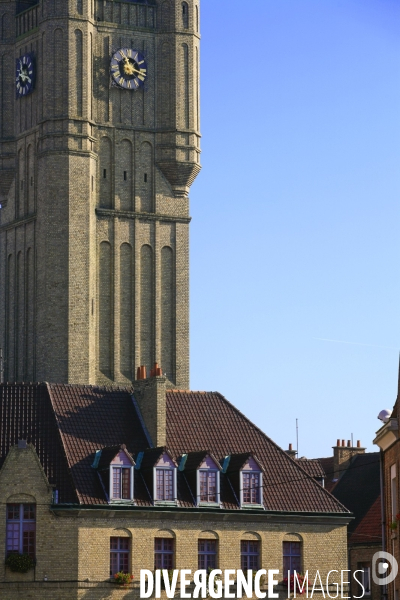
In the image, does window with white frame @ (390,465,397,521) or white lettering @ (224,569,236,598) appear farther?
white lettering @ (224,569,236,598)

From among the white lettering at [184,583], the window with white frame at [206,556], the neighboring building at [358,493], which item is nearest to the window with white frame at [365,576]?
the neighboring building at [358,493]

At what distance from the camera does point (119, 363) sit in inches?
4537

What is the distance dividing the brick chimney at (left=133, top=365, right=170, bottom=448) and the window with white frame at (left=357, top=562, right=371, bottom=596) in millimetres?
15235

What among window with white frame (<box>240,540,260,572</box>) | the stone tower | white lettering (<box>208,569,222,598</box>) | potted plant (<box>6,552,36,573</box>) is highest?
the stone tower

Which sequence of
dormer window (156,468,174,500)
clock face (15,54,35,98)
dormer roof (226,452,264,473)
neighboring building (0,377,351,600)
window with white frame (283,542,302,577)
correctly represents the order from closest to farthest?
neighboring building (0,377,351,600) < dormer window (156,468,174,500) < dormer roof (226,452,264,473) < window with white frame (283,542,302,577) < clock face (15,54,35,98)

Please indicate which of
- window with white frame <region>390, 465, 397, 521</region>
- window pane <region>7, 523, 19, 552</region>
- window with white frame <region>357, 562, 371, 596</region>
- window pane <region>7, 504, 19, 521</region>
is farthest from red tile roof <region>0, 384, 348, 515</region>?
window with white frame <region>357, 562, 371, 596</region>

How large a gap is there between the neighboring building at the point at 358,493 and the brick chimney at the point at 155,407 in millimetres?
7309

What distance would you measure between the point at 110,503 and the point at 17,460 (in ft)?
13.1

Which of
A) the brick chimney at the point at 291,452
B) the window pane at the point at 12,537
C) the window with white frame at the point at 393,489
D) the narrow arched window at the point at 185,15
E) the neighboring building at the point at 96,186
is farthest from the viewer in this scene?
the narrow arched window at the point at 185,15

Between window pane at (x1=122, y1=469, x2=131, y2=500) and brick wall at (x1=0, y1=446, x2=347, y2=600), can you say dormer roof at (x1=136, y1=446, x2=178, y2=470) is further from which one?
brick wall at (x1=0, y1=446, x2=347, y2=600)

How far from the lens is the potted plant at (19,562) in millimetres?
75062

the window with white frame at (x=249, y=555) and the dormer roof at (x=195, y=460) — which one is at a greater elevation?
the dormer roof at (x=195, y=460)

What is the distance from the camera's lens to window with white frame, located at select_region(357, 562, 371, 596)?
301 feet

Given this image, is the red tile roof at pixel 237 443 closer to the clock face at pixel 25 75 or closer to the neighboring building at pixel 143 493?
the neighboring building at pixel 143 493
